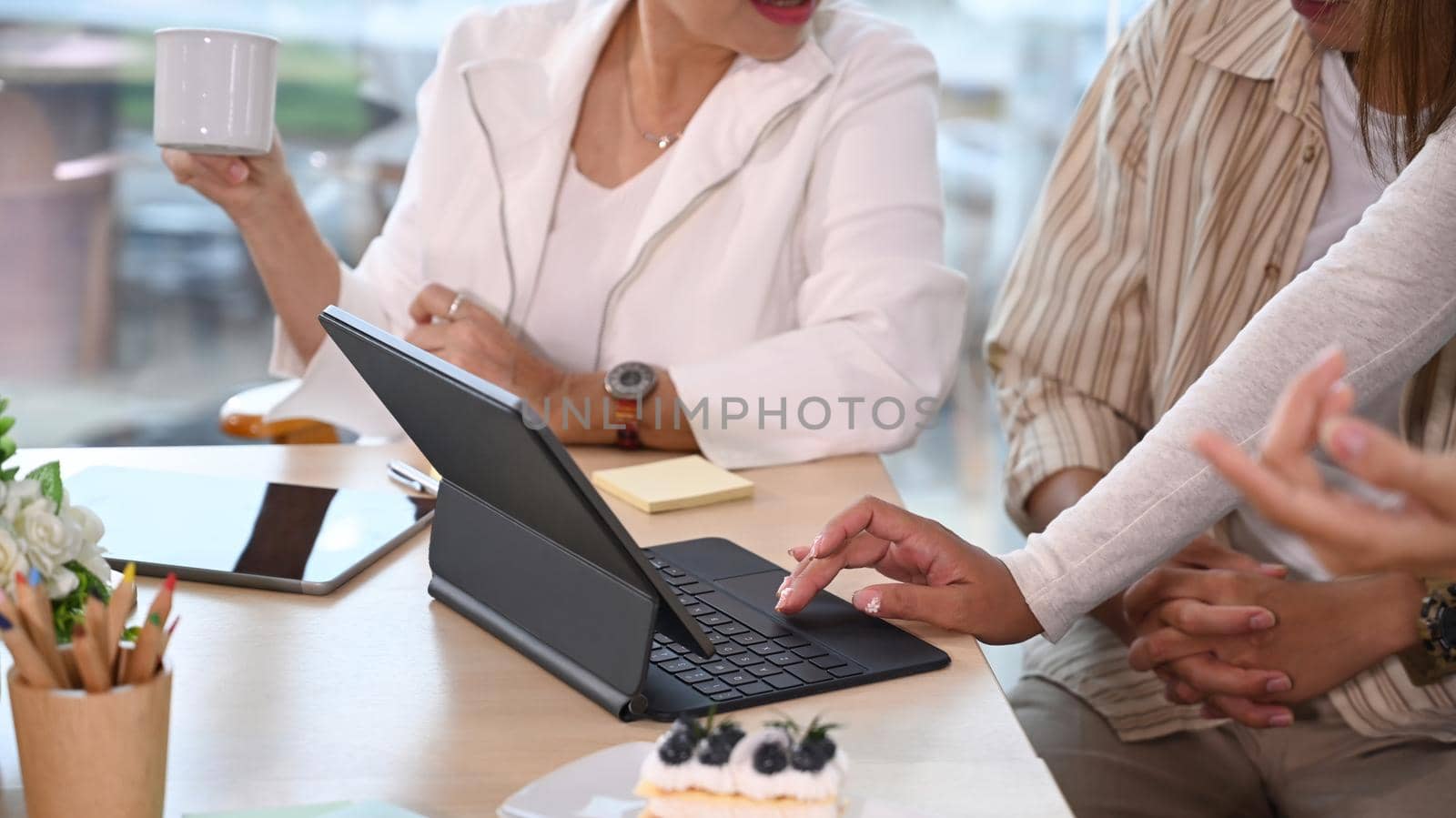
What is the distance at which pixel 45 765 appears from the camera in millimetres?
638

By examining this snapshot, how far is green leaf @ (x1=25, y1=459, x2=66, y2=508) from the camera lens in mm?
720

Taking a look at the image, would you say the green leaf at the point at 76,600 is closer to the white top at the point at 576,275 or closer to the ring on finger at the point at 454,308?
the ring on finger at the point at 454,308

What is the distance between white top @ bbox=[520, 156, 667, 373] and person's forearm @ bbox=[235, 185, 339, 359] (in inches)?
9.3

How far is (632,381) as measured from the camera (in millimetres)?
1472

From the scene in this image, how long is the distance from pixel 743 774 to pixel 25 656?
32cm

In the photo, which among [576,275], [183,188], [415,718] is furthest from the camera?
[183,188]

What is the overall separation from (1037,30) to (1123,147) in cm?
174

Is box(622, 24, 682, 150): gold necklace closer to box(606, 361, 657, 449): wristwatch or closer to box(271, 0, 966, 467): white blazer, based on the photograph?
box(271, 0, 966, 467): white blazer

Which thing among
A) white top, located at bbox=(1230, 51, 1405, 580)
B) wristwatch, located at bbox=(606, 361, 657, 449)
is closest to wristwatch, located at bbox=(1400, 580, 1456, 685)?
white top, located at bbox=(1230, 51, 1405, 580)

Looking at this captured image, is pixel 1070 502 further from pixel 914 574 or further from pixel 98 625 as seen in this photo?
pixel 98 625

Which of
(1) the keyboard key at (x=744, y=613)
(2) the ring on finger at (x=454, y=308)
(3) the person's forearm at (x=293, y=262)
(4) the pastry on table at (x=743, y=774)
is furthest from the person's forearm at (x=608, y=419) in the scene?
(4) the pastry on table at (x=743, y=774)

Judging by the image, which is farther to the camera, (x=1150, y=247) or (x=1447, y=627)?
(x=1150, y=247)

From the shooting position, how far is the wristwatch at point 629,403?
145 centimetres

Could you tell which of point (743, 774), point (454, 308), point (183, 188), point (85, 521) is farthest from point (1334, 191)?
point (183, 188)
